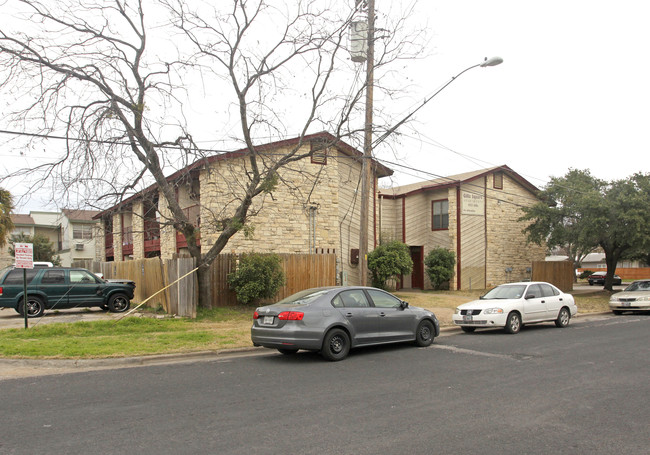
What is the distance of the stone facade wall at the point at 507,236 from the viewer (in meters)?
29.8

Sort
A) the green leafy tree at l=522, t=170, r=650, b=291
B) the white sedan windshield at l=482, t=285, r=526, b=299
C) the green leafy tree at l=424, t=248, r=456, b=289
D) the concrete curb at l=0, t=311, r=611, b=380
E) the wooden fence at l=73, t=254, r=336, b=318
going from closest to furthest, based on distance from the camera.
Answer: the concrete curb at l=0, t=311, r=611, b=380
the white sedan windshield at l=482, t=285, r=526, b=299
the wooden fence at l=73, t=254, r=336, b=318
the green leafy tree at l=522, t=170, r=650, b=291
the green leafy tree at l=424, t=248, r=456, b=289

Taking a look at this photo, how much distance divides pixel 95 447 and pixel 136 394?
2.23 metres

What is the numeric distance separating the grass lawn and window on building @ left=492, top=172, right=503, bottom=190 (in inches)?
620

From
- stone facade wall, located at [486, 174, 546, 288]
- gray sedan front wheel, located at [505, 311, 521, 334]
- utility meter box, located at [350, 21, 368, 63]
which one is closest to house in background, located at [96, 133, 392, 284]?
utility meter box, located at [350, 21, 368, 63]

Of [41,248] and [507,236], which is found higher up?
[507,236]

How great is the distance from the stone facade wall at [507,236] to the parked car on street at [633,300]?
9679 mm

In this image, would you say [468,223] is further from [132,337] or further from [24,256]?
[24,256]

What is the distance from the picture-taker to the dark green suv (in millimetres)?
15820

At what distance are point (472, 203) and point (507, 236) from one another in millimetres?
3543

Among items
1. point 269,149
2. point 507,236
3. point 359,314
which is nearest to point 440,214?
point 507,236

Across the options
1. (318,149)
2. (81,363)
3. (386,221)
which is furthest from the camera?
(386,221)

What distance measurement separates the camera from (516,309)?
1369 cm

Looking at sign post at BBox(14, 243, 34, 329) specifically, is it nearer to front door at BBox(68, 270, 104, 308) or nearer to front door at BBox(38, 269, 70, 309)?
front door at BBox(38, 269, 70, 309)

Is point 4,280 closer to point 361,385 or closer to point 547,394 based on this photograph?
point 361,385
